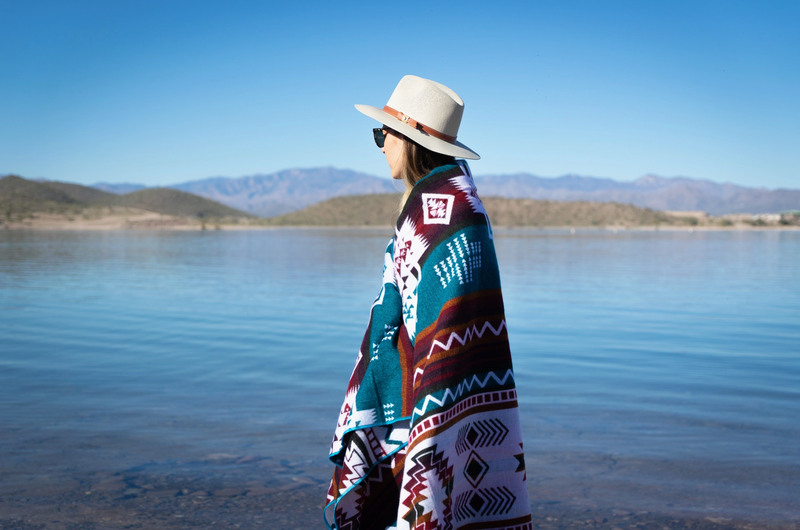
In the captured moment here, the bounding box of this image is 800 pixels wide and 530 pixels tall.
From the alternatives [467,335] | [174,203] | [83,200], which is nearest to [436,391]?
[467,335]

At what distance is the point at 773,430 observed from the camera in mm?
6277

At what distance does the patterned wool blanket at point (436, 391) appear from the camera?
2.20 meters

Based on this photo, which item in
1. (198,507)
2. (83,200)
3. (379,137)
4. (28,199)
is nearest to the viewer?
(379,137)

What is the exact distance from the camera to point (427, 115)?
94.7 inches

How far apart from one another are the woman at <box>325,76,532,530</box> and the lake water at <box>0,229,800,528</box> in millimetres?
2363

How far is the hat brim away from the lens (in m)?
2.35

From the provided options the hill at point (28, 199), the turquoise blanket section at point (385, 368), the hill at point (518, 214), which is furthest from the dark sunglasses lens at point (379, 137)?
the hill at point (518, 214)

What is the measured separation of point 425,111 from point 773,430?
5375 mm

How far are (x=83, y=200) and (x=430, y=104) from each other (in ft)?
524

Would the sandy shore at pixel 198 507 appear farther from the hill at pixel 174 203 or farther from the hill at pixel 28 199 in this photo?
the hill at pixel 174 203

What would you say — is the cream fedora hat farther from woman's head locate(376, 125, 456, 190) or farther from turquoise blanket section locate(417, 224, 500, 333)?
turquoise blanket section locate(417, 224, 500, 333)

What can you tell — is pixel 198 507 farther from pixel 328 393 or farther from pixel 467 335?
pixel 328 393

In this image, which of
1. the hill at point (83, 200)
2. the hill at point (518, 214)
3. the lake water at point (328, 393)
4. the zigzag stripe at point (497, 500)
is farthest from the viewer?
the hill at point (518, 214)

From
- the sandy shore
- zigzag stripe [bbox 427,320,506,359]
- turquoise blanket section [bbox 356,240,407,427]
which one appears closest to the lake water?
the sandy shore
